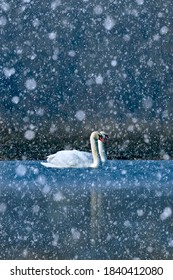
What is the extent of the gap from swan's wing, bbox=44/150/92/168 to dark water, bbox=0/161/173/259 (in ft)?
1.31

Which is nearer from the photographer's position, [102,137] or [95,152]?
[95,152]

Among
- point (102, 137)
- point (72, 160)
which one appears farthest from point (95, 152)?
point (102, 137)

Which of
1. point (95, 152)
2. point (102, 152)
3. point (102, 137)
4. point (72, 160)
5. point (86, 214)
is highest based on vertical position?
point (102, 137)

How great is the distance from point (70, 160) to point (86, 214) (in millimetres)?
4645

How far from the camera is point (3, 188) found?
9.70 metres

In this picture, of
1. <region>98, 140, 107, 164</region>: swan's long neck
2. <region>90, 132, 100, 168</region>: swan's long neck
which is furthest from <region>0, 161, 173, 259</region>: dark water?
<region>98, 140, 107, 164</region>: swan's long neck

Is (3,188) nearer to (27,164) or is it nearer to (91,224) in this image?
(91,224)

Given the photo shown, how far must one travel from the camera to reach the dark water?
597 centimetres

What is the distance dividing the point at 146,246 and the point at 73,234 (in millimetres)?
807

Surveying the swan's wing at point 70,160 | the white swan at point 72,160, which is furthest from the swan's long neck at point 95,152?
the swan's wing at point 70,160

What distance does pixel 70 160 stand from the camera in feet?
39.9

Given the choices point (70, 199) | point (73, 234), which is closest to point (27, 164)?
point (70, 199)

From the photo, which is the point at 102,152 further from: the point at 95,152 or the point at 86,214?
the point at 86,214

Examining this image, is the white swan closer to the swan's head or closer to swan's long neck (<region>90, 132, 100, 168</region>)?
swan's long neck (<region>90, 132, 100, 168</region>)
